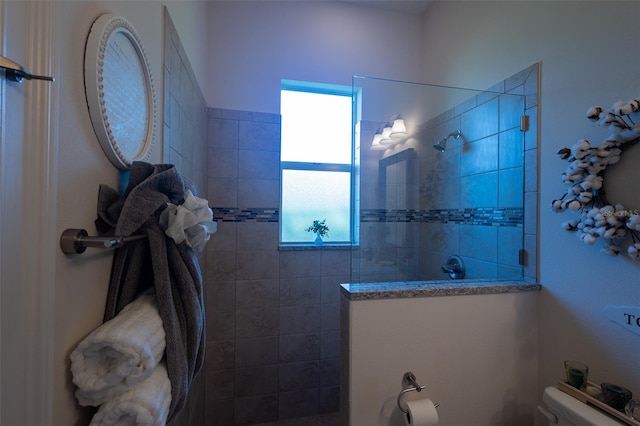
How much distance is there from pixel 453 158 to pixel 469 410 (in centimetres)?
139

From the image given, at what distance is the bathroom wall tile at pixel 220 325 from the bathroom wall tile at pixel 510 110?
6.81ft

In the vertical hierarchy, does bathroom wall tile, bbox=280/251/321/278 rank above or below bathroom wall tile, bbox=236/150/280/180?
below

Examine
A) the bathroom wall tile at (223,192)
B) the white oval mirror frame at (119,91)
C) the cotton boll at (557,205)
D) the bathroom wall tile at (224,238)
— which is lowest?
the bathroom wall tile at (224,238)

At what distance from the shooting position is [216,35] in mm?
1883

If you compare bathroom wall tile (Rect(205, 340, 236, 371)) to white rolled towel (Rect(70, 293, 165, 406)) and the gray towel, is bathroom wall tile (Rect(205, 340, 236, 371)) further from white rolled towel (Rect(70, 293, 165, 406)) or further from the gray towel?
white rolled towel (Rect(70, 293, 165, 406))

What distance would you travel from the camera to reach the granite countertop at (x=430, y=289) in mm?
1099

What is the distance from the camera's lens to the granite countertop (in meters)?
1.10

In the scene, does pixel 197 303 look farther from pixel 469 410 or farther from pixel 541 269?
pixel 541 269

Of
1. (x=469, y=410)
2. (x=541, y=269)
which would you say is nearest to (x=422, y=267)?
(x=541, y=269)

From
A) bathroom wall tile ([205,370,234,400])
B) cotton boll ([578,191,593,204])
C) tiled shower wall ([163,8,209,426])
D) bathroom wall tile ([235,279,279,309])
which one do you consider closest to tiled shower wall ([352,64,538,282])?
cotton boll ([578,191,593,204])

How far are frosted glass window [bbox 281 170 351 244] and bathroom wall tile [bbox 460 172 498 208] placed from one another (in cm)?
86

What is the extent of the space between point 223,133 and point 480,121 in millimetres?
1681

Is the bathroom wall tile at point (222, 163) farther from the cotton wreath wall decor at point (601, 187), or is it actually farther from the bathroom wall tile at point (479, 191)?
the cotton wreath wall decor at point (601, 187)

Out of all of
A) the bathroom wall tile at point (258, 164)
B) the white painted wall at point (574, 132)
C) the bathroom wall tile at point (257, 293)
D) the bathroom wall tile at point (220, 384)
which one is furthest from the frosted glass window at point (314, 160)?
the white painted wall at point (574, 132)
